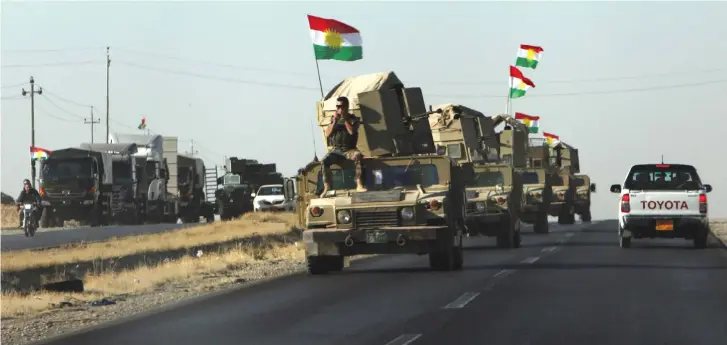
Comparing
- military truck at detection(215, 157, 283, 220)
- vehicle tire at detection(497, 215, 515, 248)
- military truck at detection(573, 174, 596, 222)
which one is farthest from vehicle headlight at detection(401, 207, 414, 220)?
military truck at detection(215, 157, 283, 220)

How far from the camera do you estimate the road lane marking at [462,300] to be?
1463cm

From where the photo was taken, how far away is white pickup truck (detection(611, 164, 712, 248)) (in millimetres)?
27734

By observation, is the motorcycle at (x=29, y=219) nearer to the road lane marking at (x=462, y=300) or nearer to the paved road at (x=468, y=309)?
the paved road at (x=468, y=309)

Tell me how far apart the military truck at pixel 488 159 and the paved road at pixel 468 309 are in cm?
359

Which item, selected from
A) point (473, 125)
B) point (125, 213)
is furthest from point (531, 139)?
point (125, 213)

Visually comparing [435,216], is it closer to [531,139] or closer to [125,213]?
[531,139]

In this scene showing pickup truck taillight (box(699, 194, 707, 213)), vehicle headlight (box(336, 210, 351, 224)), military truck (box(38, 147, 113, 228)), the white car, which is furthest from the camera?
the white car

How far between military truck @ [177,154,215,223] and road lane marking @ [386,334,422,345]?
49464 mm

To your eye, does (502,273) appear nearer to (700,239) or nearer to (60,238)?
(700,239)

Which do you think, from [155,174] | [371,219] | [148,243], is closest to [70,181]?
[155,174]

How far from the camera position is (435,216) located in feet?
64.8

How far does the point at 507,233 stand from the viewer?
2898 cm

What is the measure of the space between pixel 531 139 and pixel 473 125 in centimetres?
1295

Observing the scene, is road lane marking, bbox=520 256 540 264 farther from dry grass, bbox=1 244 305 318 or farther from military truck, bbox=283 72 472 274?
dry grass, bbox=1 244 305 318
